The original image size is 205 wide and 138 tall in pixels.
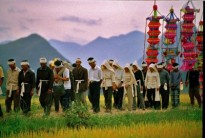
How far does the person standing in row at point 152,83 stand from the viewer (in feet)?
37.2

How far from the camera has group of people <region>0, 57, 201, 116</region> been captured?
9.76 m

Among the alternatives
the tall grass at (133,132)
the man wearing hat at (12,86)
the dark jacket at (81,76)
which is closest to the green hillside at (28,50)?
the man wearing hat at (12,86)

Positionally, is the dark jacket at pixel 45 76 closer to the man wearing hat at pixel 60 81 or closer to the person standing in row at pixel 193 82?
the man wearing hat at pixel 60 81

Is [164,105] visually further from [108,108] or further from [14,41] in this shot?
[14,41]

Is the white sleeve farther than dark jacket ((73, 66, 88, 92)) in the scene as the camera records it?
No

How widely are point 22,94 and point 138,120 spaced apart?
227cm

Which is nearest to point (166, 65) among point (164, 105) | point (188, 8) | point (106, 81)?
point (164, 105)

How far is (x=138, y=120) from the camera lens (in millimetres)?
8648

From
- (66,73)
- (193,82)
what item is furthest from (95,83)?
(193,82)

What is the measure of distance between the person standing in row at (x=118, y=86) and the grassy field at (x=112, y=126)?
228cm

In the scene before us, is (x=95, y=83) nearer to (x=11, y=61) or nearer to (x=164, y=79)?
(x=164, y=79)

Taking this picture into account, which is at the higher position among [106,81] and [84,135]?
[106,81]

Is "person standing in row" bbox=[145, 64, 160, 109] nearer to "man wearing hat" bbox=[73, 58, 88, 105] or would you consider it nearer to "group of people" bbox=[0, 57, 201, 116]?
"group of people" bbox=[0, 57, 201, 116]

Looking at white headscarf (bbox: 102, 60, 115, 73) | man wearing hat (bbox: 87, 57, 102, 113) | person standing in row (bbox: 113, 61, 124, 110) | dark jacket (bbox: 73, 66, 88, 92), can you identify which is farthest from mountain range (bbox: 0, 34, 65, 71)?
person standing in row (bbox: 113, 61, 124, 110)
